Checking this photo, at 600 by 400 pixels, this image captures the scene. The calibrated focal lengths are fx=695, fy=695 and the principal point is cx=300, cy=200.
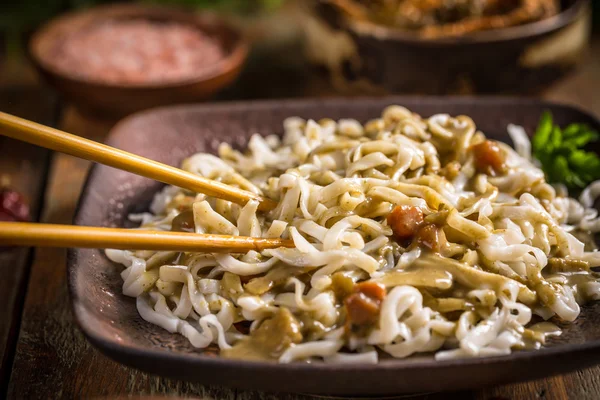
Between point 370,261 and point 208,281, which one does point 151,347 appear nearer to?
point 208,281

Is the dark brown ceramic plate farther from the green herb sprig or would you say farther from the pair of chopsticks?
the pair of chopsticks

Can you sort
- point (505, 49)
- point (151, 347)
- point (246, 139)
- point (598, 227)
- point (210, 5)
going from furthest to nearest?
point (210, 5) < point (505, 49) < point (246, 139) < point (598, 227) < point (151, 347)

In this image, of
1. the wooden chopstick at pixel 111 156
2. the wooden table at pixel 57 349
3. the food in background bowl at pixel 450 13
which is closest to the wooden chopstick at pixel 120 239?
the wooden chopstick at pixel 111 156

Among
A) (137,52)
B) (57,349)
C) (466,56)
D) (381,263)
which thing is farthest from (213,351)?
(137,52)

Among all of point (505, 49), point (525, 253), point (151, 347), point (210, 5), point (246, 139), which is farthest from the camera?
point (210, 5)

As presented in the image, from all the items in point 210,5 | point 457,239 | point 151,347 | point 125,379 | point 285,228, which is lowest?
point 210,5

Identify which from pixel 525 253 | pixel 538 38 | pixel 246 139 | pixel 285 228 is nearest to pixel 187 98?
pixel 246 139

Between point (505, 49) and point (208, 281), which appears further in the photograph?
point (505, 49)

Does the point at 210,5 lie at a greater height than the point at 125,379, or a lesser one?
lesser
